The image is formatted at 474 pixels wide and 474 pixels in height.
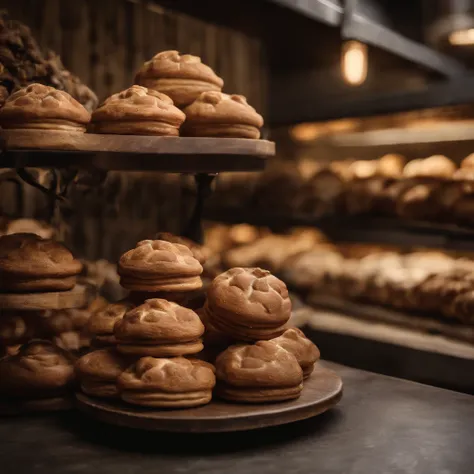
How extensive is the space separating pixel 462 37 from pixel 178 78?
173 cm

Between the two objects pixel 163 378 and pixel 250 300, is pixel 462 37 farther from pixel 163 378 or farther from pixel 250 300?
pixel 163 378

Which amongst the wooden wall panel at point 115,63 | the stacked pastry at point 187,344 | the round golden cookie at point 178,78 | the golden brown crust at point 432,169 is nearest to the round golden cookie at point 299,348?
the stacked pastry at point 187,344

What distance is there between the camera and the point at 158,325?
1693 mm

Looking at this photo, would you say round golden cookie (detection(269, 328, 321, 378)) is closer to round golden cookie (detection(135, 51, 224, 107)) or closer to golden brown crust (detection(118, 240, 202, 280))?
golden brown crust (detection(118, 240, 202, 280))

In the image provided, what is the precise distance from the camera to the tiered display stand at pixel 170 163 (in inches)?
64.8

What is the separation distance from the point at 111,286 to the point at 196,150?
1.20m

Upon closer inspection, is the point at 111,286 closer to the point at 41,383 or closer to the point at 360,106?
the point at 41,383

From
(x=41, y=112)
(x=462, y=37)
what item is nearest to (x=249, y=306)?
(x=41, y=112)

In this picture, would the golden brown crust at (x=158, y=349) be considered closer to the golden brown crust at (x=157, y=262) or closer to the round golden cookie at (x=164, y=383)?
the round golden cookie at (x=164, y=383)

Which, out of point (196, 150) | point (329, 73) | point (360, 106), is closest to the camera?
point (196, 150)

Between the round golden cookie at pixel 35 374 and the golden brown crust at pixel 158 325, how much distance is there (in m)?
0.27

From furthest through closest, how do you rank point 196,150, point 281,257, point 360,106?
1. point 281,257
2. point 360,106
3. point 196,150

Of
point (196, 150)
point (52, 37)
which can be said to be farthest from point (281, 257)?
point (196, 150)

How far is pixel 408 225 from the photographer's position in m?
3.43
